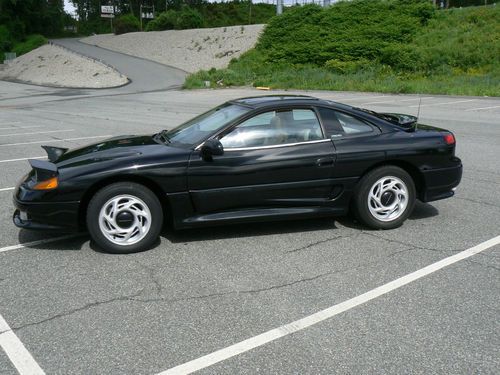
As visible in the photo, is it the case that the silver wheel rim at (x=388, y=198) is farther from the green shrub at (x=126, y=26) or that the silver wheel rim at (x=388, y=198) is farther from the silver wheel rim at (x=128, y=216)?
the green shrub at (x=126, y=26)

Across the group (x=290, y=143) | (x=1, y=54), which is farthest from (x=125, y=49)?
(x=290, y=143)

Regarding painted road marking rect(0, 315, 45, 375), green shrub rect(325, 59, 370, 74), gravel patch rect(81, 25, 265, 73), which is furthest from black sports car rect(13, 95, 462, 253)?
gravel patch rect(81, 25, 265, 73)

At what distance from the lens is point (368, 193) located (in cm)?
518

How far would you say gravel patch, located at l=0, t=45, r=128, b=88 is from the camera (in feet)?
139

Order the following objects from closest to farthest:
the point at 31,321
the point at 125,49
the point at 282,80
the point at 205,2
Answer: the point at 31,321 → the point at 282,80 → the point at 125,49 → the point at 205,2

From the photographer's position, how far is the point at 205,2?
10425 centimetres

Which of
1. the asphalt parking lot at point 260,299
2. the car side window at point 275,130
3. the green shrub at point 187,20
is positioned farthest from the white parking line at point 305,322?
the green shrub at point 187,20

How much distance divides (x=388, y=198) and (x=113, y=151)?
2.75 m

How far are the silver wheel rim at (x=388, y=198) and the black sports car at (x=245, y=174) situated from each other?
1 centimetres

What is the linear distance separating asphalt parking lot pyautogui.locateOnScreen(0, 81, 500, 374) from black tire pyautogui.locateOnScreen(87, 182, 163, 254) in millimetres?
114

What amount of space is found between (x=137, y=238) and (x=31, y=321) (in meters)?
1.34

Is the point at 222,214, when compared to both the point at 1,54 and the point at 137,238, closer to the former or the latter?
the point at 137,238

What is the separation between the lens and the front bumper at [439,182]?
17.7 ft

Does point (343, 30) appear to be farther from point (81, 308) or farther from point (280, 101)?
point (81, 308)
